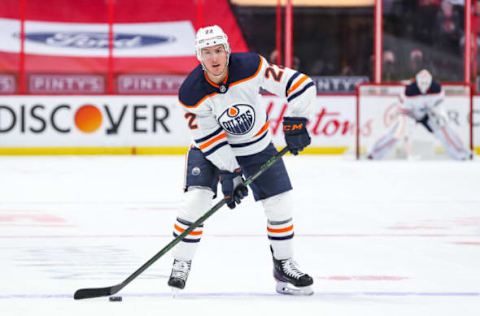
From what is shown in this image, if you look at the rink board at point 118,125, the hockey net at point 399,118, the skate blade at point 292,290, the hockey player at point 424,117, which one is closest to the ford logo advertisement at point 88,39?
the rink board at point 118,125

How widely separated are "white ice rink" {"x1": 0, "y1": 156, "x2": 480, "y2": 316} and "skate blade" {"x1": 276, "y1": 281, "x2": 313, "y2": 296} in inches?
1.8

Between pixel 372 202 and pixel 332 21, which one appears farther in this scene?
pixel 332 21

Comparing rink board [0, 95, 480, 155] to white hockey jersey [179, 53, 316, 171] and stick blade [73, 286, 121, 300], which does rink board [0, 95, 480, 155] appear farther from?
stick blade [73, 286, 121, 300]

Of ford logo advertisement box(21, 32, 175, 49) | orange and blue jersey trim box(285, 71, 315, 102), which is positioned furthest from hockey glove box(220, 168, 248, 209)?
ford logo advertisement box(21, 32, 175, 49)

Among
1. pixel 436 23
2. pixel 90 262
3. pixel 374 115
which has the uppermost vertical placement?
pixel 436 23

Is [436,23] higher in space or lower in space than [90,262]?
higher

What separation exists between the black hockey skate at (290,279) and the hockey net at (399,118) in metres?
8.54

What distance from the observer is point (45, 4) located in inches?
599

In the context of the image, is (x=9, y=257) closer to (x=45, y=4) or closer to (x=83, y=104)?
(x=83, y=104)

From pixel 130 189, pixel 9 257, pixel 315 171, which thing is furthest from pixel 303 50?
pixel 9 257

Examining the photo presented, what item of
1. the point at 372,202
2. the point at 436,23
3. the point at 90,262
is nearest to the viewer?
the point at 90,262

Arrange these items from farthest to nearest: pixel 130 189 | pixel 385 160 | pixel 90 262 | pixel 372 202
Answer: pixel 385 160 < pixel 130 189 < pixel 372 202 < pixel 90 262

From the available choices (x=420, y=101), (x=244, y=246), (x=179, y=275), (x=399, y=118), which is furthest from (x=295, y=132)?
(x=399, y=118)

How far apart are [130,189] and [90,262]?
3908 millimetres
